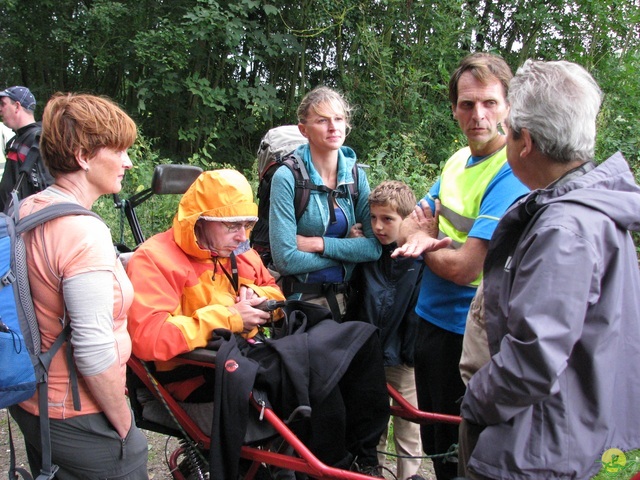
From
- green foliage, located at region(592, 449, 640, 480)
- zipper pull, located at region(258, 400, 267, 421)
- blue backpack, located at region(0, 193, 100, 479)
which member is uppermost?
blue backpack, located at region(0, 193, 100, 479)

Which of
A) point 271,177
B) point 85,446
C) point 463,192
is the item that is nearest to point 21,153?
point 271,177

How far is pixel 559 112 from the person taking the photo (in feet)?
5.23

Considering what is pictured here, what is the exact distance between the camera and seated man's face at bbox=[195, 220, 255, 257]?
253cm

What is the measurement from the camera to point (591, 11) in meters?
9.72

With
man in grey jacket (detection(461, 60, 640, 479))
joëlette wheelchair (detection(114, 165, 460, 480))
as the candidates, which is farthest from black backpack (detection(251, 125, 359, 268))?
man in grey jacket (detection(461, 60, 640, 479))

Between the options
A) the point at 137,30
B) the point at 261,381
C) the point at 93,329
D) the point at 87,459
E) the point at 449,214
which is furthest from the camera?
the point at 137,30

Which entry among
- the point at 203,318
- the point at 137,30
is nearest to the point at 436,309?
the point at 203,318

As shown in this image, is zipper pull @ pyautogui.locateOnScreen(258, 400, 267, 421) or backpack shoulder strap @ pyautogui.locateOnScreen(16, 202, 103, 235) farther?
zipper pull @ pyautogui.locateOnScreen(258, 400, 267, 421)

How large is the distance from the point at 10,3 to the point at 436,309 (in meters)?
10.1

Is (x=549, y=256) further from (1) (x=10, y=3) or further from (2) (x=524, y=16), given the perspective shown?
(1) (x=10, y=3)

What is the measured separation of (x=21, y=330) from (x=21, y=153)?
389cm

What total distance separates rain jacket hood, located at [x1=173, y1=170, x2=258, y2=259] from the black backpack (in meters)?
0.49

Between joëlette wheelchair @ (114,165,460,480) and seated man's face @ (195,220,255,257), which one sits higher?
seated man's face @ (195,220,255,257)

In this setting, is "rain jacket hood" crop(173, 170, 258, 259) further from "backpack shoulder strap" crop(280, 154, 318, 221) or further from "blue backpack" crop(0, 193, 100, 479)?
"blue backpack" crop(0, 193, 100, 479)
